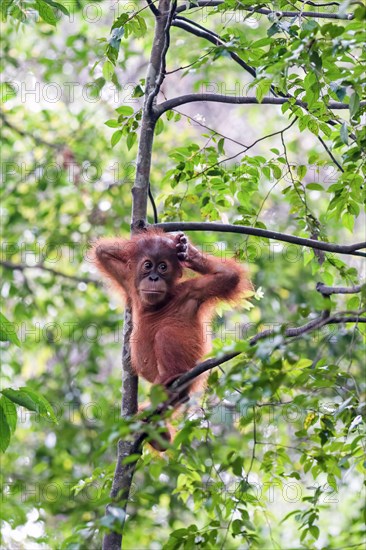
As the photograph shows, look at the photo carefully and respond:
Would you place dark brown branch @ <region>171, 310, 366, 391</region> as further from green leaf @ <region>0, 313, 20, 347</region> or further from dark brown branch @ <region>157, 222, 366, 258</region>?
green leaf @ <region>0, 313, 20, 347</region>

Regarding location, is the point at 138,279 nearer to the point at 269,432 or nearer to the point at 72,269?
the point at 269,432

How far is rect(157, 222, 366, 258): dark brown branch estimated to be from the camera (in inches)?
117

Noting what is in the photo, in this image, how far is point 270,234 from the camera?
3.29m

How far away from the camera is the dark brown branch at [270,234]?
298 cm

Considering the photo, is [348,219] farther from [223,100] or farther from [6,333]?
[6,333]

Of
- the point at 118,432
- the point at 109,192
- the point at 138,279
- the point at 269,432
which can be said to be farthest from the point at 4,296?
the point at 118,432

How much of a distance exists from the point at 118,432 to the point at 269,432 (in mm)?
2239

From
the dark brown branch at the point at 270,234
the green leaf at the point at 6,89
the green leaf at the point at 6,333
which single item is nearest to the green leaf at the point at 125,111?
the dark brown branch at the point at 270,234

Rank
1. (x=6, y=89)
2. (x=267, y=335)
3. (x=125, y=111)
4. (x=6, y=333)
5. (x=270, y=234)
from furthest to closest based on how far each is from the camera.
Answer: (x=6, y=89), (x=125, y=111), (x=270, y=234), (x=6, y=333), (x=267, y=335)

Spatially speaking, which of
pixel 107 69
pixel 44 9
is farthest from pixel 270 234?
pixel 44 9

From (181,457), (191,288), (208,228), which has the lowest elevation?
(181,457)

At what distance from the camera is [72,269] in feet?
28.1

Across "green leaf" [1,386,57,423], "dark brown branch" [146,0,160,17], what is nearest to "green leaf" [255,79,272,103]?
"dark brown branch" [146,0,160,17]

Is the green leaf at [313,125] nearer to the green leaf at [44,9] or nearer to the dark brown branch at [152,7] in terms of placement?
the dark brown branch at [152,7]
